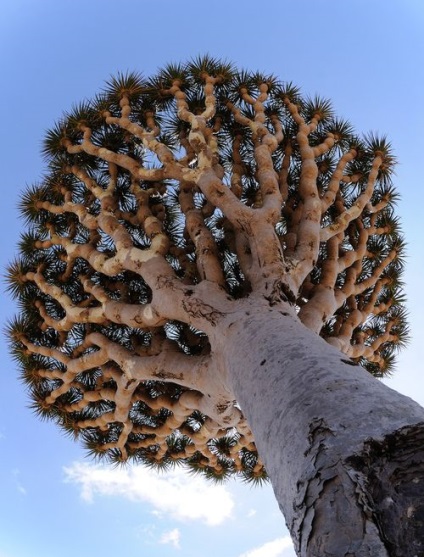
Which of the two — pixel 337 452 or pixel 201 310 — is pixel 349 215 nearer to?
pixel 201 310

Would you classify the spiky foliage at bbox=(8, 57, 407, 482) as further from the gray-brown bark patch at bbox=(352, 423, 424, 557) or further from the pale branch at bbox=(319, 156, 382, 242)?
the gray-brown bark patch at bbox=(352, 423, 424, 557)

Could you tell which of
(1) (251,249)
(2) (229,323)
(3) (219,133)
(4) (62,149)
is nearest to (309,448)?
(2) (229,323)

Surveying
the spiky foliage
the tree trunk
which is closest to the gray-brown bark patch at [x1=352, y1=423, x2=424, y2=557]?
the tree trunk

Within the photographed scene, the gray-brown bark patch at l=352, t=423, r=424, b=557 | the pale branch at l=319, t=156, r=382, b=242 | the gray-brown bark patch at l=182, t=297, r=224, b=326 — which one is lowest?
the gray-brown bark patch at l=352, t=423, r=424, b=557

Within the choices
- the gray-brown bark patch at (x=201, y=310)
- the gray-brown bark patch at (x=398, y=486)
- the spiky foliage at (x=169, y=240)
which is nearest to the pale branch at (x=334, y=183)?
the spiky foliage at (x=169, y=240)

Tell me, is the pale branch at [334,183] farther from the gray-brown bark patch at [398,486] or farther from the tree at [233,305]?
the gray-brown bark patch at [398,486]

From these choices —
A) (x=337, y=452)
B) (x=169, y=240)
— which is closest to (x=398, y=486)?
(x=337, y=452)

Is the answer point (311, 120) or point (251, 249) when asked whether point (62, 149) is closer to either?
point (311, 120)
